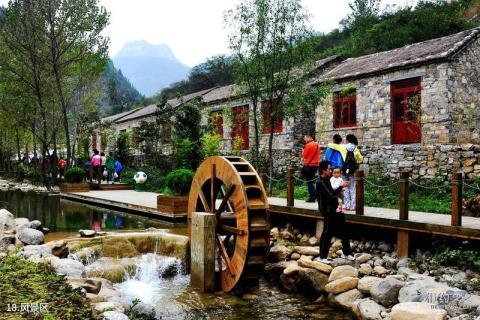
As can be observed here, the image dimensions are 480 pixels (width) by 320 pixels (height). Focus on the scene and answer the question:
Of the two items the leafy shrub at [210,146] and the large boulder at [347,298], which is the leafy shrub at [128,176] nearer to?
the leafy shrub at [210,146]

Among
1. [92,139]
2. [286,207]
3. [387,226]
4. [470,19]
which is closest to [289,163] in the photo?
[286,207]

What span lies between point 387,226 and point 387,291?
1.74 m

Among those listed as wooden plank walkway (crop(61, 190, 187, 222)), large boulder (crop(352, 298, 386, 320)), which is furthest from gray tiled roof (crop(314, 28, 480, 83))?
large boulder (crop(352, 298, 386, 320))

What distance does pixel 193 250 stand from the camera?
807 centimetres

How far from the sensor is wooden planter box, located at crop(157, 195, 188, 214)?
480 inches

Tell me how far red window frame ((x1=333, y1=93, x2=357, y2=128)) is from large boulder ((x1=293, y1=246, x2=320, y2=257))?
377 inches

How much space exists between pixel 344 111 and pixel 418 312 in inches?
517

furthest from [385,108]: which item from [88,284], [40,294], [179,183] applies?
[40,294]

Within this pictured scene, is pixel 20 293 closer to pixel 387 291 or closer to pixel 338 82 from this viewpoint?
pixel 387 291

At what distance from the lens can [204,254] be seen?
780 cm

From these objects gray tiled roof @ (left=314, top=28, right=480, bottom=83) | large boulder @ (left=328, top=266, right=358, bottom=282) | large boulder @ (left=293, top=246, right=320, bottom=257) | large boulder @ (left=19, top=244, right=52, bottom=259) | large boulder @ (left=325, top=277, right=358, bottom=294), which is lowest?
large boulder @ (left=325, top=277, right=358, bottom=294)

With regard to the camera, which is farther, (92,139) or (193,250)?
(92,139)

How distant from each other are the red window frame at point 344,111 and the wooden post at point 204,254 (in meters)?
10.9

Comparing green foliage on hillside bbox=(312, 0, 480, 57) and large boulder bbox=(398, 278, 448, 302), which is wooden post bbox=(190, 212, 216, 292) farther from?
green foliage on hillside bbox=(312, 0, 480, 57)
